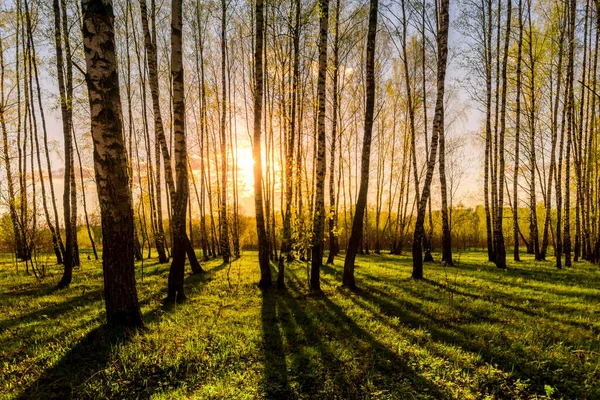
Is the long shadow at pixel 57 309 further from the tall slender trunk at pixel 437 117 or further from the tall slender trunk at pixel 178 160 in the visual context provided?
the tall slender trunk at pixel 437 117

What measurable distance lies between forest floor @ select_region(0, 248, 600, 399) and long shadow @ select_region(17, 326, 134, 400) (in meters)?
0.02

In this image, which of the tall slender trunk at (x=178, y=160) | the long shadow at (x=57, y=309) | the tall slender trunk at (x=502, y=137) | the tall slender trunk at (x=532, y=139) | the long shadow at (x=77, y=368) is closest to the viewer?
the long shadow at (x=77, y=368)

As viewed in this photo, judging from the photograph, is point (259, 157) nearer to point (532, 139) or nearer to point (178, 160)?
point (178, 160)

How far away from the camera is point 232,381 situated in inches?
138

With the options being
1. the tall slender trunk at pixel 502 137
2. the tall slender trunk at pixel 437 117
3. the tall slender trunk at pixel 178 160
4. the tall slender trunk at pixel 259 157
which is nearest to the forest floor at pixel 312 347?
the tall slender trunk at pixel 178 160

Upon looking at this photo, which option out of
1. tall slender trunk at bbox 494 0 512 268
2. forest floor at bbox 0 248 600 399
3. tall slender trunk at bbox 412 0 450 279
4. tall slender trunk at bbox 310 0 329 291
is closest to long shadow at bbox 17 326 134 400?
forest floor at bbox 0 248 600 399

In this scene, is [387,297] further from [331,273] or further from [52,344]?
[52,344]

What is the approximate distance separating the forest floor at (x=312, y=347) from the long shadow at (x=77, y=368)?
2 centimetres

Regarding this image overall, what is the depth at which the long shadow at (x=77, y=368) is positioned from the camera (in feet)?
10.5

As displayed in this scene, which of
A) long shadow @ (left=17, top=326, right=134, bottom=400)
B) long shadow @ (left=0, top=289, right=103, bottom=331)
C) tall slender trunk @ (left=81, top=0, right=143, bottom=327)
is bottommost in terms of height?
long shadow @ (left=0, top=289, right=103, bottom=331)

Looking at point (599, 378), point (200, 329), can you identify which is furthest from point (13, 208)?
point (599, 378)

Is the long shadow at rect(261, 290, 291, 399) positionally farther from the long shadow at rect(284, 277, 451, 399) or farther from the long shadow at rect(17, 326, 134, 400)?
the long shadow at rect(17, 326, 134, 400)

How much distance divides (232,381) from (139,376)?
1.12 metres

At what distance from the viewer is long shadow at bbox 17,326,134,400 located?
126 inches
